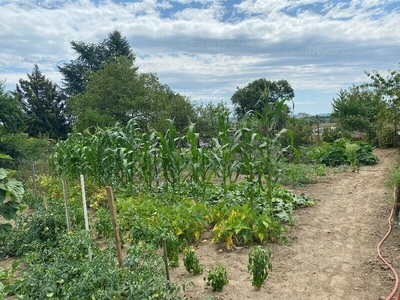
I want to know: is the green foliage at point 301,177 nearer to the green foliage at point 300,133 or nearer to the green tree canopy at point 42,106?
the green foliage at point 300,133

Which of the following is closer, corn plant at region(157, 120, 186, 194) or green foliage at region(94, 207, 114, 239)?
green foliage at region(94, 207, 114, 239)

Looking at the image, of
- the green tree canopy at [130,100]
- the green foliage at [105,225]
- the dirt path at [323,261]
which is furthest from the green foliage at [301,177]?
the green tree canopy at [130,100]

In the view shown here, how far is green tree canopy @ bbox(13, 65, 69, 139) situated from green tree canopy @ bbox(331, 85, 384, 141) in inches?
879

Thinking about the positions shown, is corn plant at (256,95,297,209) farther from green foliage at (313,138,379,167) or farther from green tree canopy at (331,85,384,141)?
green tree canopy at (331,85,384,141)

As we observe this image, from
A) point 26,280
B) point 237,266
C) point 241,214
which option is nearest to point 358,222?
point 241,214

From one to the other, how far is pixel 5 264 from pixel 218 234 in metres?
2.71

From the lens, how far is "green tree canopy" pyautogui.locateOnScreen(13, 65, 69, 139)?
28375 mm

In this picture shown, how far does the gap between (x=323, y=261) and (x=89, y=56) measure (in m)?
33.5

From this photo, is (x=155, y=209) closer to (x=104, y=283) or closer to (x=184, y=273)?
(x=184, y=273)

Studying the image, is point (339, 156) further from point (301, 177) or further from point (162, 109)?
point (162, 109)

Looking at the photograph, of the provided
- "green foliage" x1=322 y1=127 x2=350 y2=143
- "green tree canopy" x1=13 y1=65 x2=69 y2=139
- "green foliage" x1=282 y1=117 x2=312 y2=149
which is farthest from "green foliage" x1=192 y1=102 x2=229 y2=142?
"green tree canopy" x1=13 y1=65 x2=69 y2=139

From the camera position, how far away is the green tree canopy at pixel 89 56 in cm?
3259

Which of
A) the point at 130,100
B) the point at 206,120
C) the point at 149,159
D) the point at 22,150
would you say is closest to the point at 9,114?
the point at 22,150

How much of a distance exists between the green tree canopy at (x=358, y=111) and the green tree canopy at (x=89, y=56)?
72.1ft
